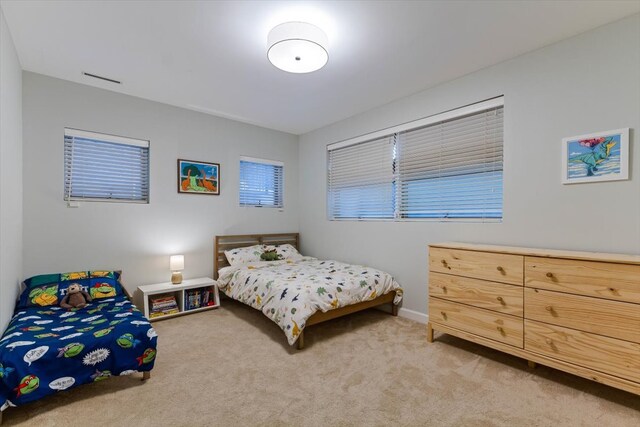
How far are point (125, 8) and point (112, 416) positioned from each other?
102 inches

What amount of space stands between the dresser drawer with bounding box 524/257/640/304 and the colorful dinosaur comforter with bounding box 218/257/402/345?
1449 millimetres

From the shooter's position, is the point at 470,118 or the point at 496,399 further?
the point at 470,118

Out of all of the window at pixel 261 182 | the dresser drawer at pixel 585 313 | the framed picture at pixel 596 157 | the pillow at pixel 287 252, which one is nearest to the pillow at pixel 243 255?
the pillow at pixel 287 252

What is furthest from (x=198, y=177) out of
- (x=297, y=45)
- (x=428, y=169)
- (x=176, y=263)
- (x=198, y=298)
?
(x=428, y=169)

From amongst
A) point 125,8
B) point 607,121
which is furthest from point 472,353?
point 125,8

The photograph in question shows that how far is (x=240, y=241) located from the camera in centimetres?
441

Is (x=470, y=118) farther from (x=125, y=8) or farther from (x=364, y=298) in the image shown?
(x=125, y=8)

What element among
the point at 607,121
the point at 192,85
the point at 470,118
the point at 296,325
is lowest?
the point at 296,325

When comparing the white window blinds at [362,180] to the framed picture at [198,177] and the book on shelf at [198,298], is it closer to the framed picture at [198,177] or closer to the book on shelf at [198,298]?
the framed picture at [198,177]

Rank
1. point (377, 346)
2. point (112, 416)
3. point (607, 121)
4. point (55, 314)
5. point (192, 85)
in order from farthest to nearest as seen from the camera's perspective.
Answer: point (192, 85)
point (377, 346)
point (55, 314)
point (607, 121)
point (112, 416)

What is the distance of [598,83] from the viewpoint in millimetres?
2232

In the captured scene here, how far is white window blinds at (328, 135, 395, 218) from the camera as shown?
148 inches

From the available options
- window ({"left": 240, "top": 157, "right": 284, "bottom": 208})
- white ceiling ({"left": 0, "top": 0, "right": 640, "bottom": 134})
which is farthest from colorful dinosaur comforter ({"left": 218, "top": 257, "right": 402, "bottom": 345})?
white ceiling ({"left": 0, "top": 0, "right": 640, "bottom": 134})

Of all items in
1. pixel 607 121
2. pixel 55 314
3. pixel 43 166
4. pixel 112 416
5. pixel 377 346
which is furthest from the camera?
pixel 43 166
